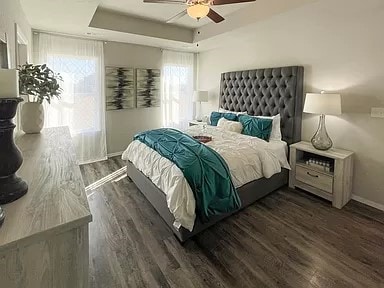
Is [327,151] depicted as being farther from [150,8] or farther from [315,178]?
[150,8]

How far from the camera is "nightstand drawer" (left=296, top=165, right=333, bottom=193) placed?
3.11m

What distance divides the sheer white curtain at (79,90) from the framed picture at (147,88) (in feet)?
2.66

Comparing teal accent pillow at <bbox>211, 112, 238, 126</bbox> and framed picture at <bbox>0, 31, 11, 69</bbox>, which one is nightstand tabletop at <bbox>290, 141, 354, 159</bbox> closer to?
teal accent pillow at <bbox>211, 112, 238, 126</bbox>

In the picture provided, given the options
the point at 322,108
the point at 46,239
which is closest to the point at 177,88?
the point at 322,108

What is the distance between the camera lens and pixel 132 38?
14.8 feet

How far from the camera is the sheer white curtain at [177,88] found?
18.3ft

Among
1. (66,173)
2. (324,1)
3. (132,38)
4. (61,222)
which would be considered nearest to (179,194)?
(66,173)

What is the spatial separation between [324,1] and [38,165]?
3149 mm

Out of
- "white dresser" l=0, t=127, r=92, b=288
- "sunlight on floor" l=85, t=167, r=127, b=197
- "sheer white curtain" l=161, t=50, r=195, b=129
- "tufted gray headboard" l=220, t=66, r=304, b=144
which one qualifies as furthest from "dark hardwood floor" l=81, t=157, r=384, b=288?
"sheer white curtain" l=161, t=50, r=195, b=129

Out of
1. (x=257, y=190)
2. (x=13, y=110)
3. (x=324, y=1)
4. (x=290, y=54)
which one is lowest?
(x=257, y=190)

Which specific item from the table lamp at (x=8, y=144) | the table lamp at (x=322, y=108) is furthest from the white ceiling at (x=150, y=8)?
the table lamp at (x=8, y=144)

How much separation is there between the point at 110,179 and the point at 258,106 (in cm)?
291

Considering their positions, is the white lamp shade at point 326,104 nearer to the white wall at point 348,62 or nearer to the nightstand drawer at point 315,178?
the white wall at point 348,62

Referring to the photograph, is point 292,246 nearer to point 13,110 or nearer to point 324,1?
point 13,110
